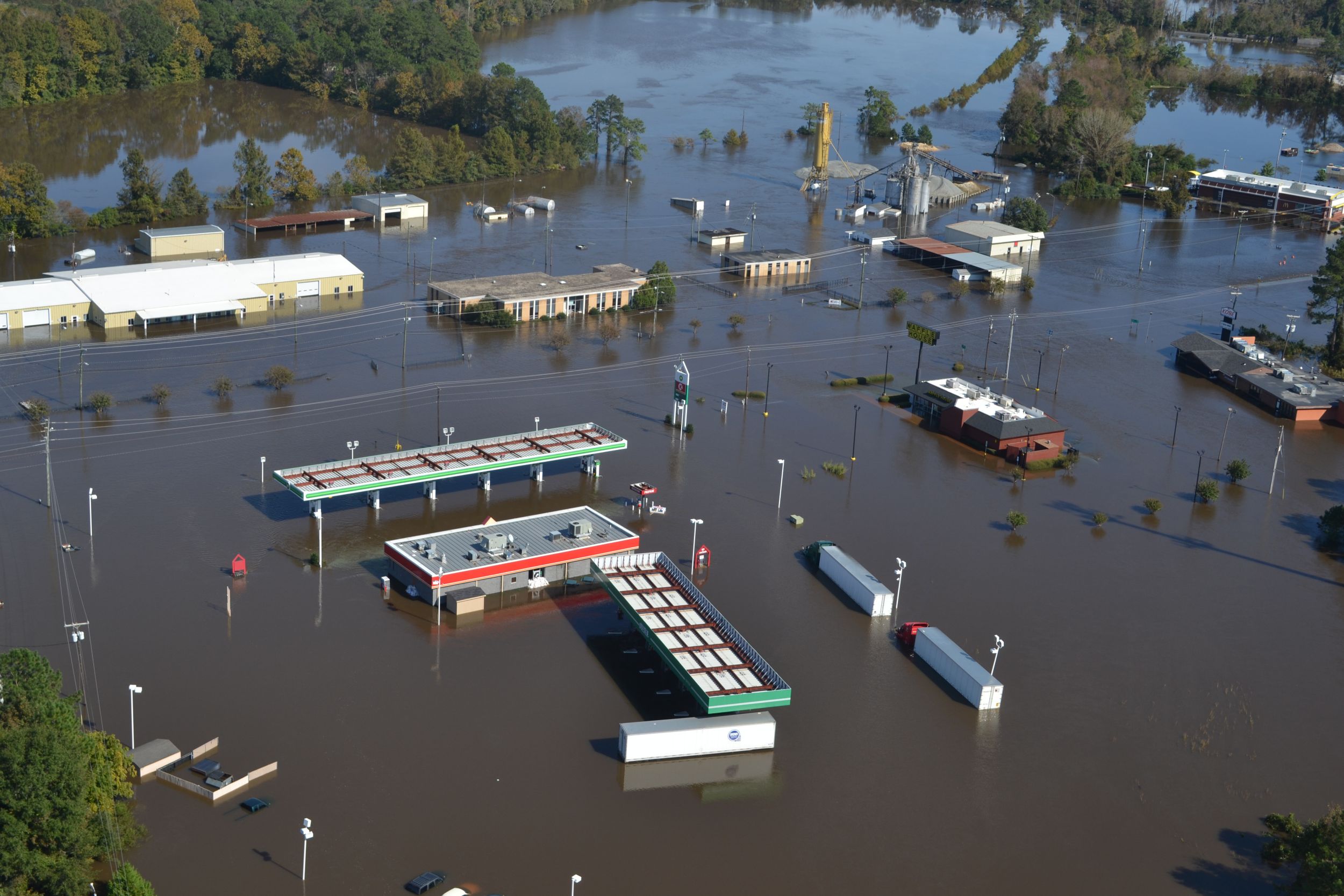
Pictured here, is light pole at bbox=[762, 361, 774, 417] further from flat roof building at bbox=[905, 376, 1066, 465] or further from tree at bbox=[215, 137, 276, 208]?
tree at bbox=[215, 137, 276, 208]

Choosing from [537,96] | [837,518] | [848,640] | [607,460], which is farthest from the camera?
[537,96]

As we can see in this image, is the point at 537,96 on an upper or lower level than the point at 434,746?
upper

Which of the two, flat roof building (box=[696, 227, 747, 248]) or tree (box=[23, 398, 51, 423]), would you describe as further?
flat roof building (box=[696, 227, 747, 248])

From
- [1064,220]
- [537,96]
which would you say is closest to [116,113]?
[537,96]

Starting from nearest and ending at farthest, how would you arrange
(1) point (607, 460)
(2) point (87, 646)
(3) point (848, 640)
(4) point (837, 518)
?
(2) point (87, 646) → (3) point (848, 640) → (4) point (837, 518) → (1) point (607, 460)

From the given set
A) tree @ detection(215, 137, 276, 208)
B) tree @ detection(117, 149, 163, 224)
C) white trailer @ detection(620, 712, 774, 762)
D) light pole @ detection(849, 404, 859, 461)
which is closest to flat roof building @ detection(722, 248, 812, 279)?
light pole @ detection(849, 404, 859, 461)

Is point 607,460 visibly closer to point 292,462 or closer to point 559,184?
point 292,462

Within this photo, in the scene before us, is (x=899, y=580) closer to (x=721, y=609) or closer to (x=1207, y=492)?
(x=721, y=609)
